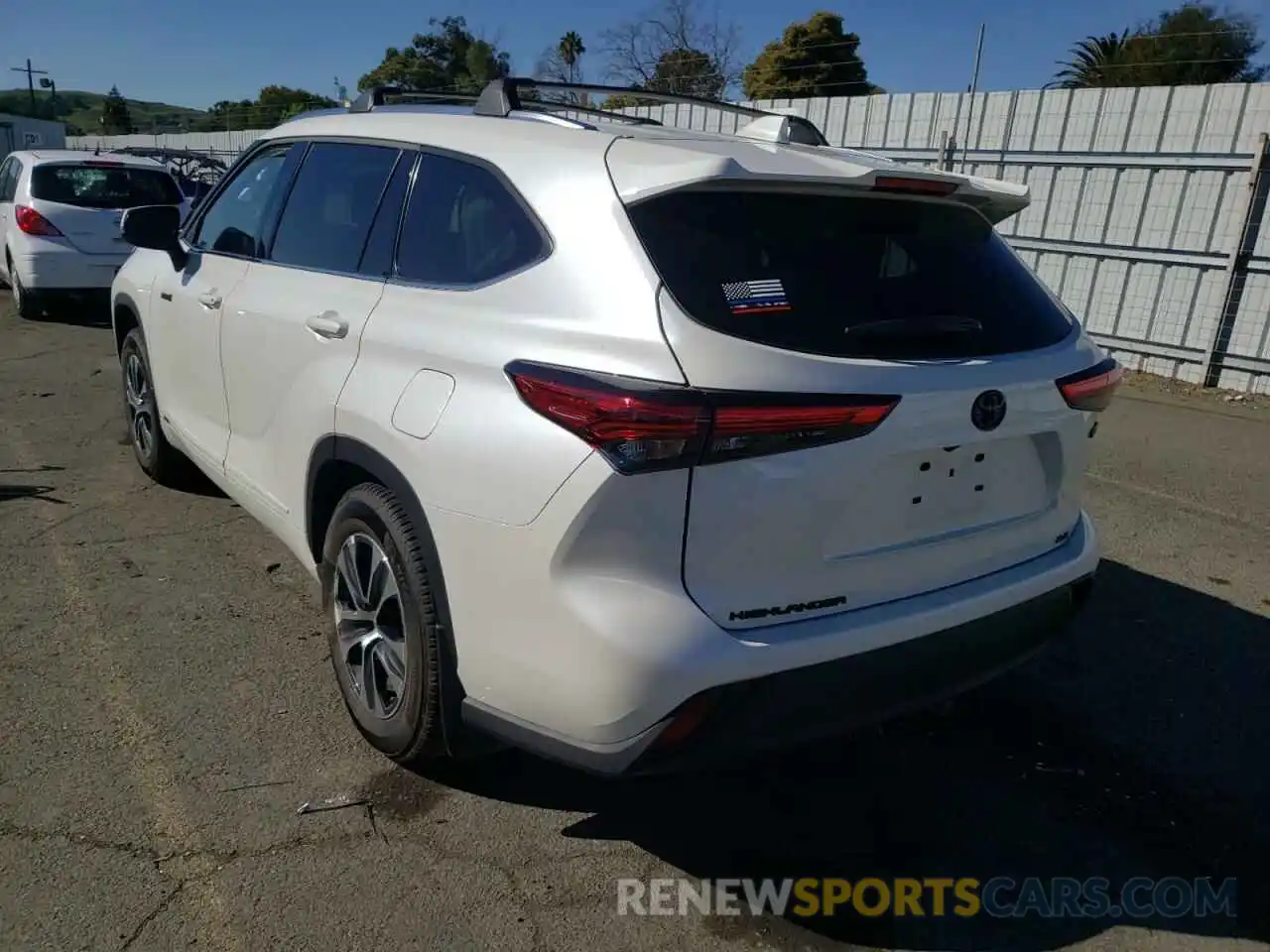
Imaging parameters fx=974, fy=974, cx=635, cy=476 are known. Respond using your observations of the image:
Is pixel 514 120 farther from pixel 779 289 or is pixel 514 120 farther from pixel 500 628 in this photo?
pixel 500 628

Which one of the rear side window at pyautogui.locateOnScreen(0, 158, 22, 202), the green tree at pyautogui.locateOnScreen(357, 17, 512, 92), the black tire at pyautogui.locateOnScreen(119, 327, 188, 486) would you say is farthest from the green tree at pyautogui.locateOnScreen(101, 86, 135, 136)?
the black tire at pyautogui.locateOnScreen(119, 327, 188, 486)

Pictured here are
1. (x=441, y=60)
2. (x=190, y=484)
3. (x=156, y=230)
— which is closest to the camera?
(x=156, y=230)

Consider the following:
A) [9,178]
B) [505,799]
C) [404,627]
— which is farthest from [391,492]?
[9,178]

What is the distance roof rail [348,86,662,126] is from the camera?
3281mm

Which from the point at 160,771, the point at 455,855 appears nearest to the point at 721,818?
the point at 455,855

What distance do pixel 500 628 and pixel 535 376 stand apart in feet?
1.93

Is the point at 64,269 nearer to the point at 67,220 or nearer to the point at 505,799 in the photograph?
the point at 67,220

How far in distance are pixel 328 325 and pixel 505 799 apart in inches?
59.1

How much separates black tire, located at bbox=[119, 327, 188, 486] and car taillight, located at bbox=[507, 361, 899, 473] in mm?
3480

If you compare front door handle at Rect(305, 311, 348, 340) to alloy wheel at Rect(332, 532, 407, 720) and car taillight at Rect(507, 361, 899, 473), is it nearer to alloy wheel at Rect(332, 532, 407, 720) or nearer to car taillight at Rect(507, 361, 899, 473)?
alloy wheel at Rect(332, 532, 407, 720)

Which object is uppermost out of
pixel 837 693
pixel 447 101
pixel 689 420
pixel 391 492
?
pixel 447 101

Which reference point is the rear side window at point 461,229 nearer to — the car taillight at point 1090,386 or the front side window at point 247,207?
the front side window at point 247,207

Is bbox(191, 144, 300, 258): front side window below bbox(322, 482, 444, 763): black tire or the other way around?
the other way around

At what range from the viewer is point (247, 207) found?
396cm
